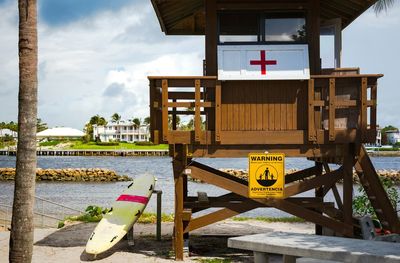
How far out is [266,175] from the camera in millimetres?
12570

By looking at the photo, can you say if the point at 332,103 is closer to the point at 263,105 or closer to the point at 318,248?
the point at 263,105

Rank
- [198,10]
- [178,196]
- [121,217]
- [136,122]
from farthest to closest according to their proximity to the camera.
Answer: [136,122] → [198,10] → [121,217] → [178,196]

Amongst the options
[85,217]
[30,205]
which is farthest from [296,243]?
[85,217]

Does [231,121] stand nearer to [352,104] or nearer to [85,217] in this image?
[352,104]

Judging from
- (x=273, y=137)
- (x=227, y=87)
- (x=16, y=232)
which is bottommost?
(x=16, y=232)

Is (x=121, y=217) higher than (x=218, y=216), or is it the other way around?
(x=218, y=216)

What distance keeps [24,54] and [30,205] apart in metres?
2.10

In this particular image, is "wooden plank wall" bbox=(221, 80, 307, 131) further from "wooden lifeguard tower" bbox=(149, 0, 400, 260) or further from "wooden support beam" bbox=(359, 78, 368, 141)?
"wooden support beam" bbox=(359, 78, 368, 141)

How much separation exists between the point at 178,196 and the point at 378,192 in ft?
13.7

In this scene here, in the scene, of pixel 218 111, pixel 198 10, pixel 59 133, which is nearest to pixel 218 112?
pixel 218 111

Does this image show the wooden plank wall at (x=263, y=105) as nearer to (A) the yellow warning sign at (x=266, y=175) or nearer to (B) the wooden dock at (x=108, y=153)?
(A) the yellow warning sign at (x=266, y=175)

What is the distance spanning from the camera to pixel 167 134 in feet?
41.2

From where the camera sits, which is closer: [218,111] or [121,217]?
[218,111]

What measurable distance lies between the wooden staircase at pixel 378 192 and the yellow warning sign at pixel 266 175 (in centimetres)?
174
